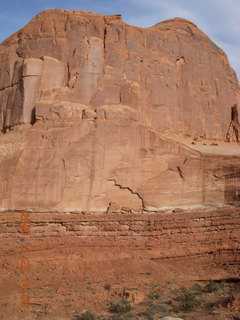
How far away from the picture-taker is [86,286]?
16.1 m

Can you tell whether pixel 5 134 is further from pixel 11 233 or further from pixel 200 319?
pixel 200 319

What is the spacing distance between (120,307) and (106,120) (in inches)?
321

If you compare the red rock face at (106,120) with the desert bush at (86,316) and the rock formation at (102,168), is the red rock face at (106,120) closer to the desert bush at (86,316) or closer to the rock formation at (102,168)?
the rock formation at (102,168)

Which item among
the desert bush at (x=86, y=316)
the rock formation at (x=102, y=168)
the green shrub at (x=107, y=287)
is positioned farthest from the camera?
the rock formation at (x=102, y=168)

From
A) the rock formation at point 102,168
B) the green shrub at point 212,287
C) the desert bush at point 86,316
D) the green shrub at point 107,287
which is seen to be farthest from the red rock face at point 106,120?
the desert bush at point 86,316

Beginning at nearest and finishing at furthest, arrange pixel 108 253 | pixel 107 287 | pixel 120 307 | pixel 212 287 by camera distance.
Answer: pixel 120 307
pixel 107 287
pixel 212 287
pixel 108 253

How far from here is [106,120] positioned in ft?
62.4

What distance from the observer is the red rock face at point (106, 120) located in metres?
18.3

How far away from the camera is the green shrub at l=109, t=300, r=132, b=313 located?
14562 mm

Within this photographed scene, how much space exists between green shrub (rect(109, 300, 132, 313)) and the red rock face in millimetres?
4238

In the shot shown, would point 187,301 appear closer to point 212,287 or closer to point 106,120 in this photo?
point 212,287

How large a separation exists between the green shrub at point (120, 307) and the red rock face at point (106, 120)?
4.24 metres

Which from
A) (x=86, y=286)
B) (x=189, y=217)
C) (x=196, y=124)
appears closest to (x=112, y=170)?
(x=189, y=217)

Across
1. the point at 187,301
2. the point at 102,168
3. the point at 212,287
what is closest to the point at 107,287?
the point at 187,301
